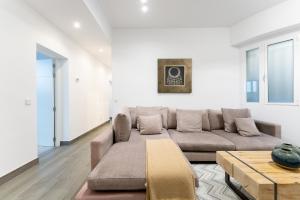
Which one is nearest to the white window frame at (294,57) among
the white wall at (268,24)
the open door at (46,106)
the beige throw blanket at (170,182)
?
the white wall at (268,24)

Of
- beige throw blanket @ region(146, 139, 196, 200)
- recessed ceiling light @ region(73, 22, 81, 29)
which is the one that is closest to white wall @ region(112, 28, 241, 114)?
recessed ceiling light @ region(73, 22, 81, 29)

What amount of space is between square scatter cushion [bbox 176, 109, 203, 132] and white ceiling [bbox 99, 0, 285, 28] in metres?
2.09

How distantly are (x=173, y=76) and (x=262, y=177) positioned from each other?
11.4 ft

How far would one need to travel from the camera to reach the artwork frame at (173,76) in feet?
16.1

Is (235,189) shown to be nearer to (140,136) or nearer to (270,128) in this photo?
(140,136)

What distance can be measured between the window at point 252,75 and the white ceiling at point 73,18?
348 centimetres

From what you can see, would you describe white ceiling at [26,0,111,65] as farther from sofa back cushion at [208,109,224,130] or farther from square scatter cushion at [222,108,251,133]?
square scatter cushion at [222,108,251,133]

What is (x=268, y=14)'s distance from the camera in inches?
152

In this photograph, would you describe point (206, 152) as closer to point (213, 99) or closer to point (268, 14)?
point (213, 99)

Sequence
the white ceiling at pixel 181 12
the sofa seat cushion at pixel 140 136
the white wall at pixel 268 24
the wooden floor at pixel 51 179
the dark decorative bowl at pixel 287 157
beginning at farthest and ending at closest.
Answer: the white ceiling at pixel 181 12 → the white wall at pixel 268 24 → the sofa seat cushion at pixel 140 136 → the wooden floor at pixel 51 179 → the dark decorative bowl at pixel 287 157

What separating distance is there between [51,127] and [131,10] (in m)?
3.24

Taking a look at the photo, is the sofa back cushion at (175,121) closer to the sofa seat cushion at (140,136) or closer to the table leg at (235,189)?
the sofa seat cushion at (140,136)

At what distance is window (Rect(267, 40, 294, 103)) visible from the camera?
149 inches

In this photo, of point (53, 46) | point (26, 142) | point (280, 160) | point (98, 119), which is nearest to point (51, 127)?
point (26, 142)
